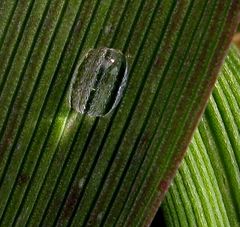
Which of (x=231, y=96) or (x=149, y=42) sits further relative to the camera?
(x=231, y=96)

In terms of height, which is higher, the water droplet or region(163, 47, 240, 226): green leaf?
the water droplet

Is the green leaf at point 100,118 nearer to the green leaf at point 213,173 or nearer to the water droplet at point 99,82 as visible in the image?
the water droplet at point 99,82

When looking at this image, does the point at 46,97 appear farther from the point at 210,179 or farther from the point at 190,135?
the point at 210,179

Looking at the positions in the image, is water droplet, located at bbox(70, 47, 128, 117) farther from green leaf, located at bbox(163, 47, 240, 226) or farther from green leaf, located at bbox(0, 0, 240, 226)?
green leaf, located at bbox(163, 47, 240, 226)

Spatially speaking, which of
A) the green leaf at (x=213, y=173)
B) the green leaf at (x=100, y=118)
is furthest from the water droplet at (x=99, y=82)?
the green leaf at (x=213, y=173)

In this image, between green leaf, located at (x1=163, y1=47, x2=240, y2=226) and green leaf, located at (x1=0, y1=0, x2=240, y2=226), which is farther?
green leaf, located at (x1=163, y1=47, x2=240, y2=226)

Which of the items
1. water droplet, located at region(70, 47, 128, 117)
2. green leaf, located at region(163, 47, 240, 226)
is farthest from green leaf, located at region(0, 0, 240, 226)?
green leaf, located at region(163, 47, 240, 226)

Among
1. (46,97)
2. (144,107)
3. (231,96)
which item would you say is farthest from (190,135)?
(231,96)
